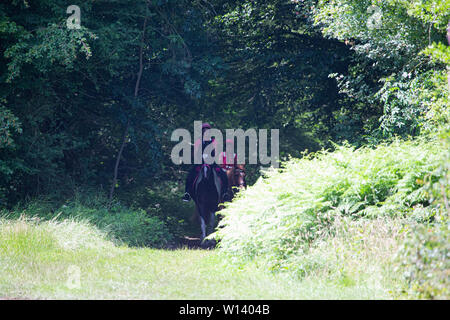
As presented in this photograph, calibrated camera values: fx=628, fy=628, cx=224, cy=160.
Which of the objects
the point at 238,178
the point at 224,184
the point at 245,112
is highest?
the point at 245,112

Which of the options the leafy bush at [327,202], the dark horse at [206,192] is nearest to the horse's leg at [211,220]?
the dark horse at [206,192]

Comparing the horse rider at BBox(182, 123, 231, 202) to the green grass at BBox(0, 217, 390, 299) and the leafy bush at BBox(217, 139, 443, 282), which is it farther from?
the leafy bush at BBox(217, 139, 443, 282)

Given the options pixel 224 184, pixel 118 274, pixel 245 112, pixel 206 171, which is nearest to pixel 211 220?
pixel 224 184

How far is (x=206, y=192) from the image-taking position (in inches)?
610

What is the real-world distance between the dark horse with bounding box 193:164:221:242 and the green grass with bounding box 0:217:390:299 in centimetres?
284

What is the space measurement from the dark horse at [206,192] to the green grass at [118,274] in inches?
112

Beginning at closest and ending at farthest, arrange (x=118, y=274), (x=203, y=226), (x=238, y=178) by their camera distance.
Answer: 1. (x=118, y=274)
2. (x=203, y=226)
3. (x=238, y=178)

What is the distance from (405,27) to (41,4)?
8.46 m

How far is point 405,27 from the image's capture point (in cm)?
1430

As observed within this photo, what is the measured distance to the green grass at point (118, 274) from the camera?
7.31 meters

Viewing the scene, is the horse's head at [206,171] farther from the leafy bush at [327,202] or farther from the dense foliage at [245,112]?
the leafy bush at [327,202]

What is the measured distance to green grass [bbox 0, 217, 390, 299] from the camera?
288 inches

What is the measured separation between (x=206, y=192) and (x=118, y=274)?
668 cm

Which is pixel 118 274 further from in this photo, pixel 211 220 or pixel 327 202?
pixel 211 220
